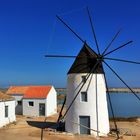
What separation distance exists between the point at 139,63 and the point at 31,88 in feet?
71.1

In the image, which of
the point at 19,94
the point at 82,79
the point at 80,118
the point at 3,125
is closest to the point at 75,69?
the point at 82,79

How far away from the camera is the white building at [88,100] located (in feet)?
86.0

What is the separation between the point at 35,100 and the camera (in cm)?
3956

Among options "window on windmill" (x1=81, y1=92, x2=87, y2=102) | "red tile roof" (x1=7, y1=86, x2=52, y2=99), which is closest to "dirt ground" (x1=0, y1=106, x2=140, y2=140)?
"window on windmill" (x1=81, y1=92, x2=87, y2=102)

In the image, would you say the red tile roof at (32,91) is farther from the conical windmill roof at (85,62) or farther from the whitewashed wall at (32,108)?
the conical windmill roof at (85,62)

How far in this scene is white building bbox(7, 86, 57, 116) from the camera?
39.5 meters

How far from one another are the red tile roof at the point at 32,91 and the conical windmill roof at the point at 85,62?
1334cm

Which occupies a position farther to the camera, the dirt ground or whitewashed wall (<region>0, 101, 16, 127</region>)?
whitewashed wall (<region>0, 101, 16, 127</region>)

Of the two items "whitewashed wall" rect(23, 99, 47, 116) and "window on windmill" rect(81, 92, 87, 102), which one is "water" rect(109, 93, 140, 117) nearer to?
"whitewashed wall" rect(23, 99, 47, 116)

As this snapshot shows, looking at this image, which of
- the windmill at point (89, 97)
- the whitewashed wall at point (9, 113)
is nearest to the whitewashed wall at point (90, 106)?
the windmill at point (89, 97)

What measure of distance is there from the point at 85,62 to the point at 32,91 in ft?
52.9

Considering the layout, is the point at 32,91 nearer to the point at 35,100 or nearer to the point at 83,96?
the point at 35,100

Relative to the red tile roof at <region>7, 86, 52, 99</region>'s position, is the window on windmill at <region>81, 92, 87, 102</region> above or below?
below

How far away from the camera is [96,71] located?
2653 cm
